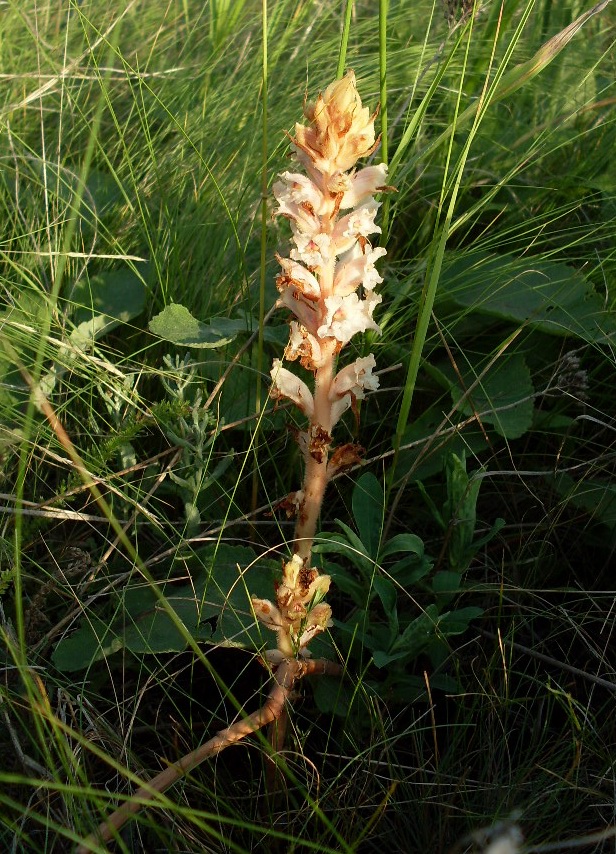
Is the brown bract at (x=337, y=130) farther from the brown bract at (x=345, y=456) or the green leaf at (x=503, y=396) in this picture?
the green leaf at (x=503, y=396)

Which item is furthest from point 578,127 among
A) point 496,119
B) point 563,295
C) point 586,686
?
point 586,686

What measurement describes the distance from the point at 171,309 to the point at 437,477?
23.3 inches

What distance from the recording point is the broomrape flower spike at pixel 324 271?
1.08 metres

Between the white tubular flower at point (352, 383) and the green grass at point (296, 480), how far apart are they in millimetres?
106

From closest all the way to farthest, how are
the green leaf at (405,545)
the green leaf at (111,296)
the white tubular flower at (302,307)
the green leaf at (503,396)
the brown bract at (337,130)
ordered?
the brown bract at (337,130) < the white tubular flower at (302,307) < the green leaf at (405,545) < the green leaf at (503,396) < the green leaf at (111,296)

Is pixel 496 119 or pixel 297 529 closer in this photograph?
pixel 297 529

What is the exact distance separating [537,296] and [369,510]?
577mm

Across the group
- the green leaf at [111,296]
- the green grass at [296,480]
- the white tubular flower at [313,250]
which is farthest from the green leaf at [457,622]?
the green leaf at [111,296]

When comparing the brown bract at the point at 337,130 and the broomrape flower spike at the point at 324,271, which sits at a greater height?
the brown bract at the point at 337,130

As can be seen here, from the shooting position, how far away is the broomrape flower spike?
3.54ft

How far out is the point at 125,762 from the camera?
47.8 inches

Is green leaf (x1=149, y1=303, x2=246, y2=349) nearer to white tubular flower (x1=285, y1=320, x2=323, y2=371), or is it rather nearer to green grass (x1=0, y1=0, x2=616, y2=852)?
green grass (x1=0, y1=0, x2=616, y2=852)

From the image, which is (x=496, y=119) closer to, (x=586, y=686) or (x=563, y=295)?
(x=563, y=295)

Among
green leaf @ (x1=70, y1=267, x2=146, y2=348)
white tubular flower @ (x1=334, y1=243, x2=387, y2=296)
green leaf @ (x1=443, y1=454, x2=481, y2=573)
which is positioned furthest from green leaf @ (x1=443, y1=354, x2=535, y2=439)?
green leaf @ (x1=70, y1=267, x2=146, y2=348)
